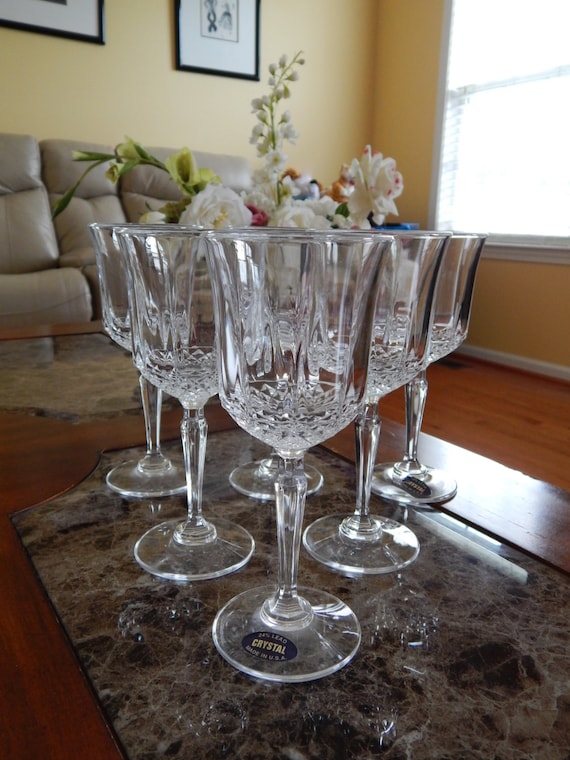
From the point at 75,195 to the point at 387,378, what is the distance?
3100mm

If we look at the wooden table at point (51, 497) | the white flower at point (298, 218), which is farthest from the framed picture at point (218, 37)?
the wooden table at point (51, 497)

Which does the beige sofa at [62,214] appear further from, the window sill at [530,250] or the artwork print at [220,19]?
the window sill at [530,250]

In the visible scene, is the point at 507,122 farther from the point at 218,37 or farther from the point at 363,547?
the point at 363,547

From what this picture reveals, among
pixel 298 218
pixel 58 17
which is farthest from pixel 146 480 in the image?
pixel 58 17

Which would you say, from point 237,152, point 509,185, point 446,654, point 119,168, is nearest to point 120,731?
point 446,654

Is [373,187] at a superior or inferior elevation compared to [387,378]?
superior

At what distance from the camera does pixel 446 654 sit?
43 centimetres

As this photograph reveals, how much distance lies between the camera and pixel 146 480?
0.69 meters

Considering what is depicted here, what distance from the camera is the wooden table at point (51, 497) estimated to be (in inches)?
13.8

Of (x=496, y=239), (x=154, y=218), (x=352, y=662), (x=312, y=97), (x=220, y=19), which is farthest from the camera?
(x=312, y=97)

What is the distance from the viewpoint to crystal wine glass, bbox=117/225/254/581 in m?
0.53

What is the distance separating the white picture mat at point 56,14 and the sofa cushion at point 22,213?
586 mm

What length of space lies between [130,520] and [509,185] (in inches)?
124

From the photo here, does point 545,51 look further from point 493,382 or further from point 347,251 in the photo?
point 347,251
